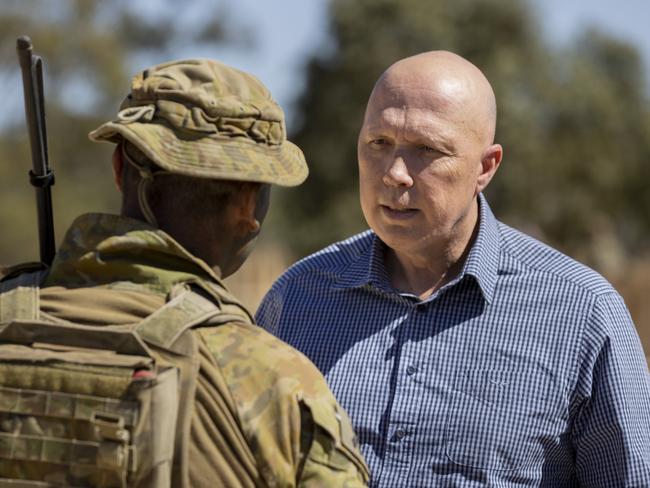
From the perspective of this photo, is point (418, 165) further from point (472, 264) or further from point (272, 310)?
point (272, 310)

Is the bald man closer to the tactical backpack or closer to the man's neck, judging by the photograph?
the man's neck

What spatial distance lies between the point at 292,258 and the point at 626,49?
1500 cm

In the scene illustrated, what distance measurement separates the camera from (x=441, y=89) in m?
3.89

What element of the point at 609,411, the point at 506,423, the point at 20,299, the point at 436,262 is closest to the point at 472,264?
the point at 436,262

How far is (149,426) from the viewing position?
2453 millimetres

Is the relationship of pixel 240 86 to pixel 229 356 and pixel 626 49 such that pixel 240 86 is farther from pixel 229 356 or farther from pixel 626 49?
pixel 626 49

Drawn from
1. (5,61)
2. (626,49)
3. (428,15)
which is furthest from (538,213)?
(5,61)

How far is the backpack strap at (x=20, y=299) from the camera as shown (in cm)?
260

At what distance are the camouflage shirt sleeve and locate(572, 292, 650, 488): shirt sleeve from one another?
1241mm

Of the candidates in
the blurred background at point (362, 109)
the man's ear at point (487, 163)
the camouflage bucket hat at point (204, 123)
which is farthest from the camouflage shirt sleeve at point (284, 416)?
the blurred background at point (362, 109)

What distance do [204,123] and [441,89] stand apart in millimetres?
1433

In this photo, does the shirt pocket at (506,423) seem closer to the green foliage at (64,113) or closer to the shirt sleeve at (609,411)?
the shirt sleeve at (609,411)

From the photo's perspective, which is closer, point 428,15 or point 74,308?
point 74,308

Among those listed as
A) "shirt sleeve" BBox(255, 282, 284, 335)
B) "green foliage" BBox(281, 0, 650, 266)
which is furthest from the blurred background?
"shirt sleeve" BBox(255, 282, 284, 335)
